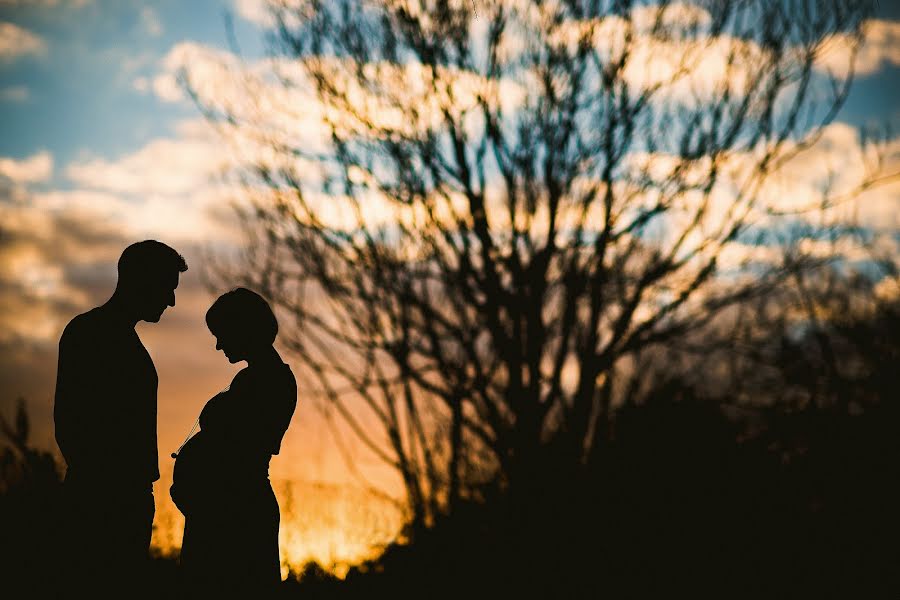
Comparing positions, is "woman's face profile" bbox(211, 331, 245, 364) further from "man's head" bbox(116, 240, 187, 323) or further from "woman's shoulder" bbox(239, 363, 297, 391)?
"man's head" bbox(116, 240, 187, 323)

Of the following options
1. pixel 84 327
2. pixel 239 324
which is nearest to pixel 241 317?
pixel 239 324

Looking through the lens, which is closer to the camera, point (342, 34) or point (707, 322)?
point (342, 34)

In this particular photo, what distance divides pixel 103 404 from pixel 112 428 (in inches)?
3.9

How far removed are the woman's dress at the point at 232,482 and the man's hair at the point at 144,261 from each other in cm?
56

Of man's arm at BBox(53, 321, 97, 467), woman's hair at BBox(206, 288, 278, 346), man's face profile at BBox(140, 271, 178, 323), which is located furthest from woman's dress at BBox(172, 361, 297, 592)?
man's face profile at BBox(140, 271, 178, 323)

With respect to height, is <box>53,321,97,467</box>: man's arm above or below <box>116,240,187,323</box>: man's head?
below

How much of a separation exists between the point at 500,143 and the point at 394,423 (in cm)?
407

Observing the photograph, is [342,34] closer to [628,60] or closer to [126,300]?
[628,60]

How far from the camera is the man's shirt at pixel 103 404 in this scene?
8.14 ft

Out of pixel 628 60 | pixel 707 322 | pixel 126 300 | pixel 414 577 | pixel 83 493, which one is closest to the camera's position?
pixel 83 493

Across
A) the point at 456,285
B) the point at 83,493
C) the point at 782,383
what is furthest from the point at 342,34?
the point at 782,383

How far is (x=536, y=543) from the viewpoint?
19.8ft

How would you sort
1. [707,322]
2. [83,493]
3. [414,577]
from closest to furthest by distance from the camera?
[83,493]
[414,577]
[707,322]

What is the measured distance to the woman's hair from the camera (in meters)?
2.60
